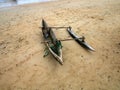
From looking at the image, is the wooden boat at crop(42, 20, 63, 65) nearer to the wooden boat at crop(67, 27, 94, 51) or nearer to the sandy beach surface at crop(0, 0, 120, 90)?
the sandy beach surface at crop(0, 0, 120, 90)

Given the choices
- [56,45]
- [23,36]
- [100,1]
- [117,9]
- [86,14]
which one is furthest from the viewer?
[100,1]

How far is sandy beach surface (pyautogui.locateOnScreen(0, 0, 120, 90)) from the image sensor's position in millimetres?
2590

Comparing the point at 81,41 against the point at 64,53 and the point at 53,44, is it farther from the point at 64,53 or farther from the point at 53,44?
the point at 53,44

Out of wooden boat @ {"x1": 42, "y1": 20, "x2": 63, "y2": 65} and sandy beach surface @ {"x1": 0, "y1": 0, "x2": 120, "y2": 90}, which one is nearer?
sandy beach surface @ {"x1": 0, "y1": 0, "x2": 120, "y2": 90}

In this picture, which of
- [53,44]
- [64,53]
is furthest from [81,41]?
[53,44]

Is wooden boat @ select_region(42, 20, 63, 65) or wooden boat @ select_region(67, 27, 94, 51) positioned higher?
wooden boat @ select_region(42, 20, 63, 65)

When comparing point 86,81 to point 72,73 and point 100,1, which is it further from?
point 100,1

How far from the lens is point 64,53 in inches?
128

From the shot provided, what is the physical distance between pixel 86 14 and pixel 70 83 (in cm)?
308

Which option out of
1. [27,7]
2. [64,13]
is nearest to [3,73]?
[64,13]

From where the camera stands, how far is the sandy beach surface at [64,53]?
259 cm

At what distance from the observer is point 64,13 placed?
5.28m

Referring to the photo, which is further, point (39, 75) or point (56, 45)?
point (56, 45)

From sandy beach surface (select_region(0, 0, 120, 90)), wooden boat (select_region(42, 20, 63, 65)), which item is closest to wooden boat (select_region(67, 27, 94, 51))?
sandy beach surface (select_region(0, 0, 120, 90))
